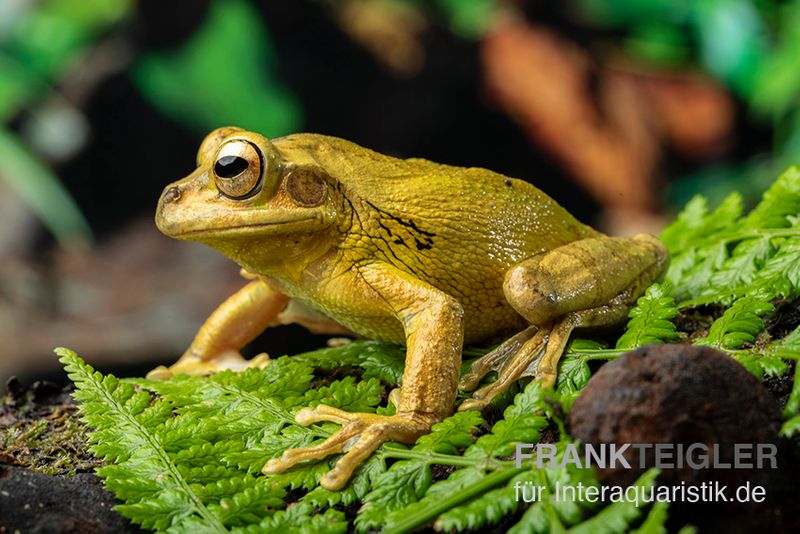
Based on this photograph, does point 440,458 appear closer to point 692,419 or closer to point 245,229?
point 692,419

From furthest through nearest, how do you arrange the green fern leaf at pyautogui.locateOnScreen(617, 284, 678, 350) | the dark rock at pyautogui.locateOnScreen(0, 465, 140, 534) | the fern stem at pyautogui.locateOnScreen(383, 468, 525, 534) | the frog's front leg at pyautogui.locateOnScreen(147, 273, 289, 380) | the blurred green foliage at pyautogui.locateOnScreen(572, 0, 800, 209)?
1. the blurred green foliage at pyautogui.locateOnScreen(572, 0, 800, 209)
2. the frog's front leg at pyautogui.locateOnScreen(147, 273, 289, 380)
3. the green fern leaf at pyautogui.locateOnScreen(617, 284, 678, 350)
4. the dark rock at pyautogui.locateOnScreen(0, 465, 140, 534)
5. the fern stem at pyautogui.locateOnScreen(383, 468, 525, 534)

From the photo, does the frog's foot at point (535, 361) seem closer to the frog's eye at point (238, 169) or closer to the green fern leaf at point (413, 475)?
the green fern leaf at point (413, 475)

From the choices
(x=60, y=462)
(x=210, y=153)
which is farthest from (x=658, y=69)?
(x=60, y=462)

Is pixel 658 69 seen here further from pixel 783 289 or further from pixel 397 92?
pixel 783 289

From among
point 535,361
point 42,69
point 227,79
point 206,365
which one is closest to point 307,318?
point 206,365

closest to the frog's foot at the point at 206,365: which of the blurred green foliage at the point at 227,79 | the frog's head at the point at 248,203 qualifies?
the frog's head at the point at 248,203

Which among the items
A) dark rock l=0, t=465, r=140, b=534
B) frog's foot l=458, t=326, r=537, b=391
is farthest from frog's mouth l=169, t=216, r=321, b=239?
dark rock l=0, t=465, r=140, b=534

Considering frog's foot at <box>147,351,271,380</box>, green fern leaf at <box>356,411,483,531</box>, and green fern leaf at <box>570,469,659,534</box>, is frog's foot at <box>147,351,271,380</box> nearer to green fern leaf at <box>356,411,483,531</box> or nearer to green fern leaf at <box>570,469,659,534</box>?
green fern leaf at <box>356,411,483,531</box>
